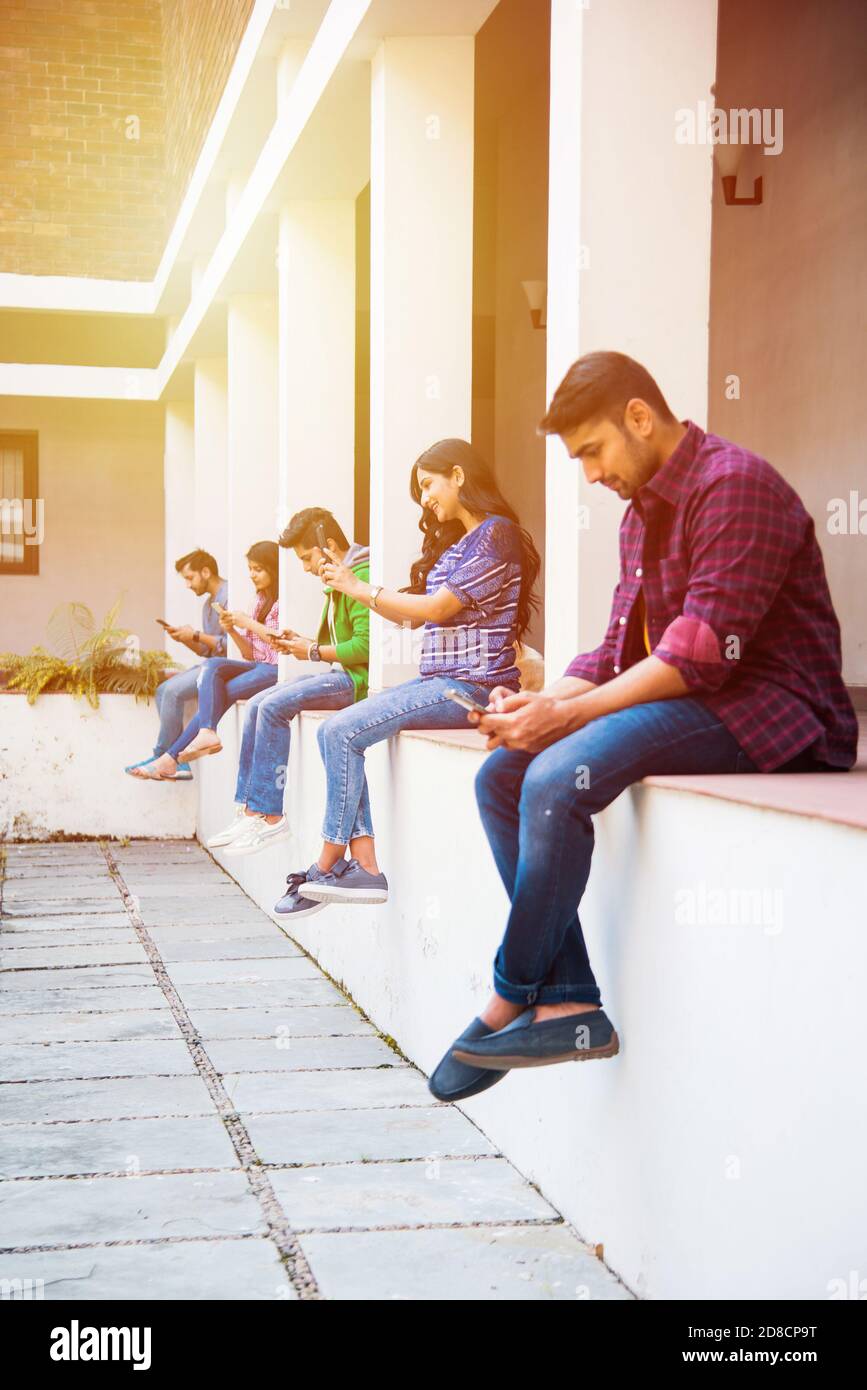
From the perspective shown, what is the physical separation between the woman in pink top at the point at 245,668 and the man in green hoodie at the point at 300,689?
6.32 feet

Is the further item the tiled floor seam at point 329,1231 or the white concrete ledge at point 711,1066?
the tiled floor seam at point 329,1231

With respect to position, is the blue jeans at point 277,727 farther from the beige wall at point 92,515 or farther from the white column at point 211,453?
the beige wall at point 92,515

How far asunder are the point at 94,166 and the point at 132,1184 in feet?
43.1

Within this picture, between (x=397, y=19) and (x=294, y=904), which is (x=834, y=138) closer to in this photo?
(x=397, y=19)

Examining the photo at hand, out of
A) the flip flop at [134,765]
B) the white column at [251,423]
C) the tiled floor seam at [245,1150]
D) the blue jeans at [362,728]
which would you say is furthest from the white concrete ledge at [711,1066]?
the flip flop at [134,765]

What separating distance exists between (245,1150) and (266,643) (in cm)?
495

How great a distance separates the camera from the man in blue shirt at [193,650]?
1028 cm

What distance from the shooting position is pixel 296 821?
7223 mm

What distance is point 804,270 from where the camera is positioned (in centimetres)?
718

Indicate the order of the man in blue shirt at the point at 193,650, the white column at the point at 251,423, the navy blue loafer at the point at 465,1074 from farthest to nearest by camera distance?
the man in blue shirt at the point at 193,650 → the white column at the point at 251,423 → the navy blue loafer at the point at 465,1074

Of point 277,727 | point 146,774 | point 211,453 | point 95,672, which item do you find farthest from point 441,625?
point 211,453

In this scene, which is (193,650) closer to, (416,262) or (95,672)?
(95,672)

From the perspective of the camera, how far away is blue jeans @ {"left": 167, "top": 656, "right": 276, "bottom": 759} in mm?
8805
